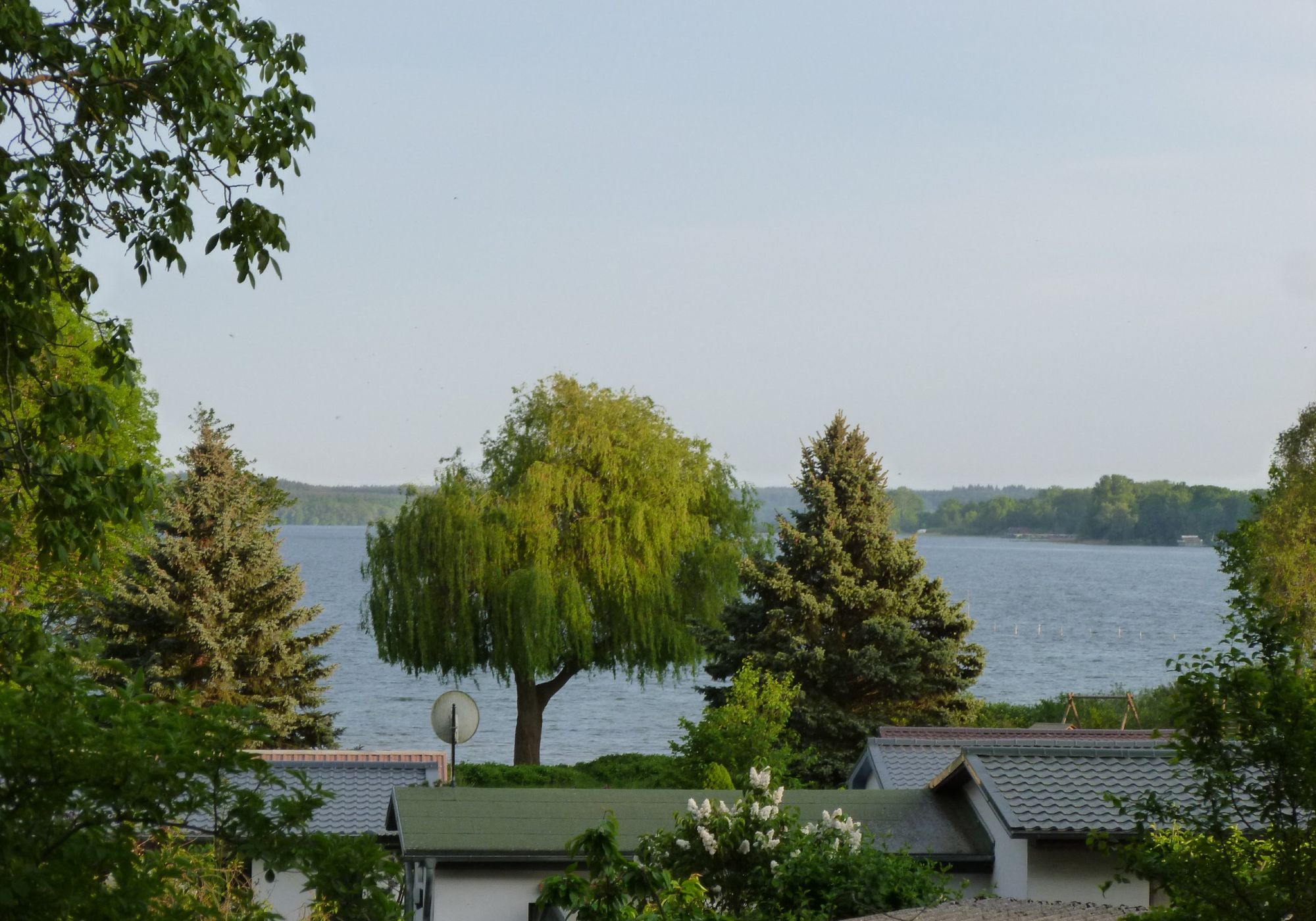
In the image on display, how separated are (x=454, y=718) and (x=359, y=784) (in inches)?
104

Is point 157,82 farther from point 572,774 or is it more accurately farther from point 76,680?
point 572,774

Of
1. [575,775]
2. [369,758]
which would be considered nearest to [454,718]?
[369,758]

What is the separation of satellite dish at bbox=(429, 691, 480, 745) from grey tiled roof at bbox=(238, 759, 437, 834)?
877mm

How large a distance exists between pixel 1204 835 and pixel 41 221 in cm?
648

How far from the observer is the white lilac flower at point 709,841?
1247cm

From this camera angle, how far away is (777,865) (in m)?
12.4

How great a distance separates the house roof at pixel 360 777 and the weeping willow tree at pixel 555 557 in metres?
7.83

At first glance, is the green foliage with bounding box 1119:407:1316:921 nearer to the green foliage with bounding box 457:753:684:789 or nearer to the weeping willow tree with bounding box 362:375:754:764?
the green foliage with bounding box 457:753:684:789

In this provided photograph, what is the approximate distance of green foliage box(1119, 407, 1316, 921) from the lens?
6195 mm

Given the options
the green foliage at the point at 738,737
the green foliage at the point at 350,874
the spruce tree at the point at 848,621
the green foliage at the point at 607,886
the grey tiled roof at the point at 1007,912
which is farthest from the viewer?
the spruce tree at the point at 848,621

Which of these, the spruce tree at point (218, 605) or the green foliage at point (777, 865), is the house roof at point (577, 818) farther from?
the spruce tree at point (218, 605)

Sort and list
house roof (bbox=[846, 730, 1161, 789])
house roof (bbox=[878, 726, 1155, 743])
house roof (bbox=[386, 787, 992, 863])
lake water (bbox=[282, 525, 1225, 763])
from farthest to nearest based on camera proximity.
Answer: lake water (bbox=[282, 525, 1225, 763]), house roof (bbox=[878, 726, 1155, 743]), house roof (bbox=[846, 730, 1161, 789]), house roof (bbox=[386, 787, 992, 863])

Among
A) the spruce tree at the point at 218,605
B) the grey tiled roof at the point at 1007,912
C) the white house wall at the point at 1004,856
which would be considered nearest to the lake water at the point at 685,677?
the spruce tree at the point at 218,605

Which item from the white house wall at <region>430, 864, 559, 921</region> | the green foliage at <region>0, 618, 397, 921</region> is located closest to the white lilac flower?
the white house wall at <region>430, 864, 559, 921</region>
